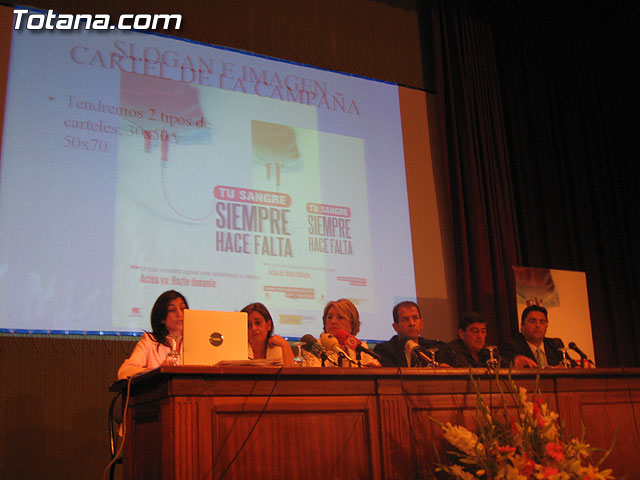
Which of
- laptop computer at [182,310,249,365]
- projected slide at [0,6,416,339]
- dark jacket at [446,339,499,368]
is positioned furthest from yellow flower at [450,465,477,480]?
projected slide at [0,6,416,339]

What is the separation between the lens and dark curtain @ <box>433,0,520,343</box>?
5699mm

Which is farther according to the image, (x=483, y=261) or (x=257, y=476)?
(x=483, y=261)

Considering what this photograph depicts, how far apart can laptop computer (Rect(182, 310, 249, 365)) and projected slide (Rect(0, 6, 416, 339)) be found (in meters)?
1.76

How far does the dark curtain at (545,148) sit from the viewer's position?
19.4ft

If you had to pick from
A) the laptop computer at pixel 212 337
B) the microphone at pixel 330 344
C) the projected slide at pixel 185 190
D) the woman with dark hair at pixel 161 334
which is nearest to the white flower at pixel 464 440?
the microphone at pixel 330 344

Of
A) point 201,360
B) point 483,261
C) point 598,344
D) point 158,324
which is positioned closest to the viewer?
point 201,360

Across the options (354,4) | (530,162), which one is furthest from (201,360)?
(530,162)

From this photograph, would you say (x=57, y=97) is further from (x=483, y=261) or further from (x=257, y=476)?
(x=483, y=261)

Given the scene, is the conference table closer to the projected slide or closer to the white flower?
the white flower

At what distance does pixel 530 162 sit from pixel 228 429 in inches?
188

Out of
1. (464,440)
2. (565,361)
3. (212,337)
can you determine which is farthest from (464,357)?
(212,337)

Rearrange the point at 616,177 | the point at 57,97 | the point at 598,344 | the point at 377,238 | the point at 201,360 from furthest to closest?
the point at 616,177
the point at 598,344
the point at 377,238
the point at 57,97
the point at 201,360

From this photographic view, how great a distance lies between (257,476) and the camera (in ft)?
7.71

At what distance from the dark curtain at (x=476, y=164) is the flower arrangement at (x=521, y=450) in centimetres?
315
